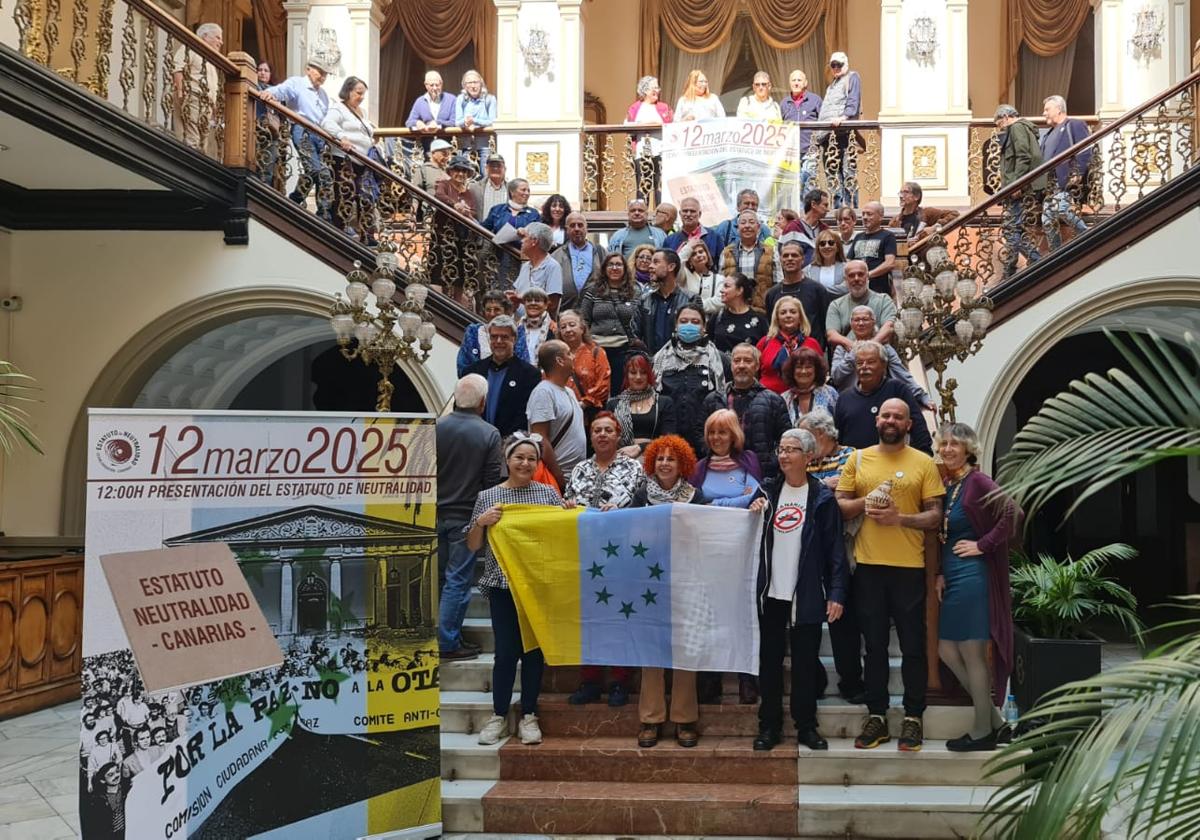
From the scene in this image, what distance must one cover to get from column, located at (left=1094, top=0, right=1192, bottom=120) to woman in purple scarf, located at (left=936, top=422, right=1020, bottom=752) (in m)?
10.9

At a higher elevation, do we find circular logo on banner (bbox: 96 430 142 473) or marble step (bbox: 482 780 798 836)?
circular logo on banner (bbox: 96 430 142 473)

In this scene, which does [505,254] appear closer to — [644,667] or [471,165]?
[471,165]

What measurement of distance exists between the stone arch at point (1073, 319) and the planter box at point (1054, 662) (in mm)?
4488

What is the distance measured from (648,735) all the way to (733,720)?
0.51 metres

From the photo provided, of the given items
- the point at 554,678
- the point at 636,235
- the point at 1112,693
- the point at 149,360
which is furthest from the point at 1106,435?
the point at 149,360

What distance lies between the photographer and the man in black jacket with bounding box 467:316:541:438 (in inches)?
332

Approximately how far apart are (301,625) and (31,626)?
15.6 feet

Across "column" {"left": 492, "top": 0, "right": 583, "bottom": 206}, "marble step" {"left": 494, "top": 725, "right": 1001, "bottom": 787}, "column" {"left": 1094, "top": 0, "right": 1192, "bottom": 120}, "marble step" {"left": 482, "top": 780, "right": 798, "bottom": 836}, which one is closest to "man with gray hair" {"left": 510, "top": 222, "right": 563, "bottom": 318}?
"marble step" {"left": 494, "top": 725, "right": 1001, "bottom": 787}

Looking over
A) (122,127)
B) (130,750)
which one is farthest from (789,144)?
(130,750)

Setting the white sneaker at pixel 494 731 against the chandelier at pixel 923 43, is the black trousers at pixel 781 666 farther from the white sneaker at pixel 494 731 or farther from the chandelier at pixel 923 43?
the chandelier at pixel 923 43

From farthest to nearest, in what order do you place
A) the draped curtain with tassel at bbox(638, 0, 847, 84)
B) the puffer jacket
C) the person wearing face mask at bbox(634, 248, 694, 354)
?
the draped curtain with tassel at bbox(638, 0, 847, 84), the person wearing face mask at bbox(634, 248, 694, 354), the puffer jacket

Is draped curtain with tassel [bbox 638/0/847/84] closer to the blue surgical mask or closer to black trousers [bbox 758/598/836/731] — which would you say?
the blue surgical mask

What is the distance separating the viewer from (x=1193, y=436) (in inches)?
124

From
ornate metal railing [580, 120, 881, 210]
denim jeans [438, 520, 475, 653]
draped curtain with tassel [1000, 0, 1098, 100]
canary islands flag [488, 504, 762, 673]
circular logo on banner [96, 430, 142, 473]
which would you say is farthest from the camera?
draped curtain with tassel [1000, 0, 1098, 100]
